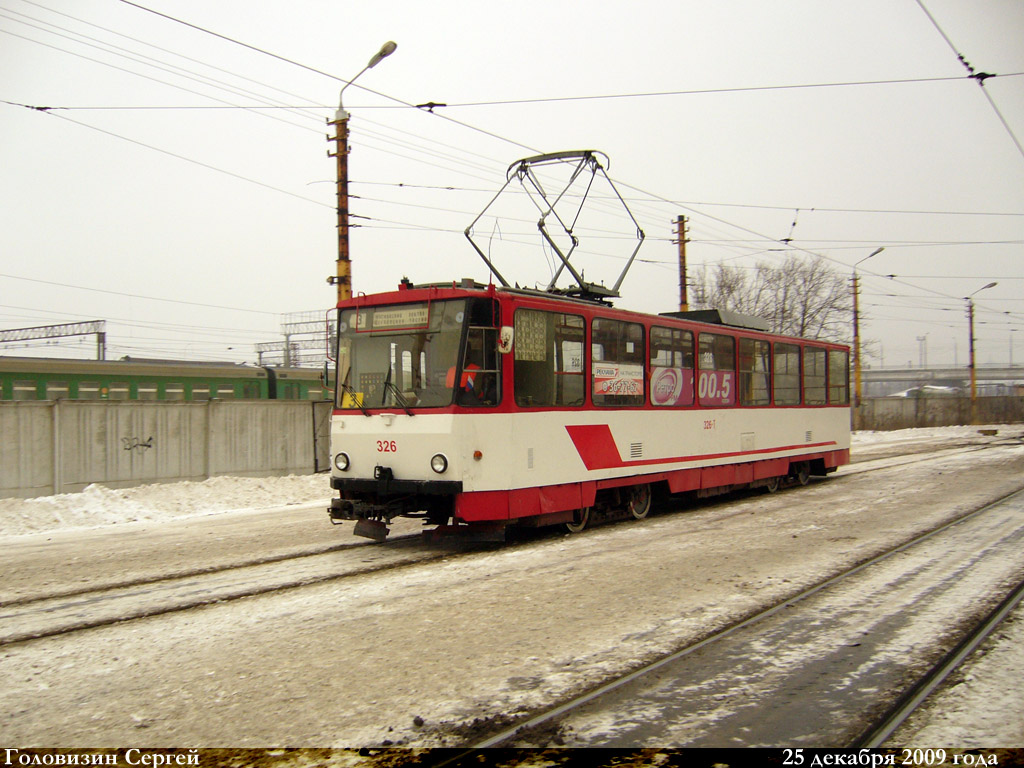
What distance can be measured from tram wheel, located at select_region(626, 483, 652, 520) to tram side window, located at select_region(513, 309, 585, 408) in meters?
2.15

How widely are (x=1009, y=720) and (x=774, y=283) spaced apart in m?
45.0

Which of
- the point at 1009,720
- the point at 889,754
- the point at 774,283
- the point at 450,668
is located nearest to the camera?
the point at 889,754

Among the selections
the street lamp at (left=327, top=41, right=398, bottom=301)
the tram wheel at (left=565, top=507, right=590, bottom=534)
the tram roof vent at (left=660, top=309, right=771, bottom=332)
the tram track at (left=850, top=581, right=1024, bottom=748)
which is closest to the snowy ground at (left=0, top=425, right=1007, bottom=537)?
the street lamp at (left=327, top=41, right=398, bottom=301)

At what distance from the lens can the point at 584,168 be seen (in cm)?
1280

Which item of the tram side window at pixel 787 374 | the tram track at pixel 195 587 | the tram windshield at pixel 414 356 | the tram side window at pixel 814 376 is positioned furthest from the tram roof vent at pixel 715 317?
the tram track at pixel 195 587

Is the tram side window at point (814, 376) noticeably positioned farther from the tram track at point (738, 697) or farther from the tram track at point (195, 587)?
the tram track at point (738, 697)

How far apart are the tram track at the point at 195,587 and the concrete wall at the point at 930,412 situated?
46.0 meters

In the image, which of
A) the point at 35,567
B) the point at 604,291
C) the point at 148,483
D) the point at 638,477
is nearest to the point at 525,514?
the point at 638,477

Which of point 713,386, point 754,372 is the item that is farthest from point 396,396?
point 754,372

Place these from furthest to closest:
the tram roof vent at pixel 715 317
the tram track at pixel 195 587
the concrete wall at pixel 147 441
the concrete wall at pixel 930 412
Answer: the concrete wall at pixel 930 412 < the tram roof vent at pixel 715 317 < the concrete wall at pixel 147 441 < the tram track at pixel 195 587

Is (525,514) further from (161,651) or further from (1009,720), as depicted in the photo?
(1009,720)

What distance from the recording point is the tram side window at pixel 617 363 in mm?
10664

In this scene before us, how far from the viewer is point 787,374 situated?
15.9m

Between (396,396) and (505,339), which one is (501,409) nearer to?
(505,339)
